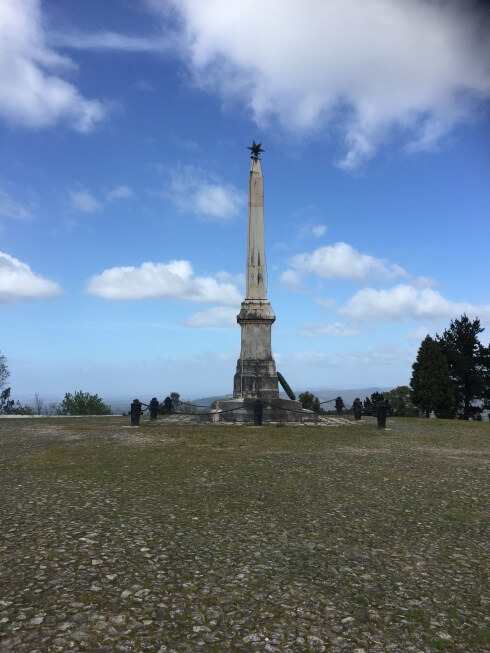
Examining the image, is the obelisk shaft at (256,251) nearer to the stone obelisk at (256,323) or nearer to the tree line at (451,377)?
the stone obelisk at (256,323)

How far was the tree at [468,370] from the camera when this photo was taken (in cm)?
4869

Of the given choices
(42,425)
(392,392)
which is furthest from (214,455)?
(392,392)

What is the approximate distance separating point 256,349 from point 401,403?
43.0 meters

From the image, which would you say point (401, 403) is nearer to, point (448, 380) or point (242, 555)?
point (448, 380)

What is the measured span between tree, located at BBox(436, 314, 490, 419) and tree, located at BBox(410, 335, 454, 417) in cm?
278

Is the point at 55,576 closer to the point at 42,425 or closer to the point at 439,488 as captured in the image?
the point at 439,488

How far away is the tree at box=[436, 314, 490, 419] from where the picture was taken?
48688 mm

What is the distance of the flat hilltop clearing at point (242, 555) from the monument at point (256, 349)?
35.2ft

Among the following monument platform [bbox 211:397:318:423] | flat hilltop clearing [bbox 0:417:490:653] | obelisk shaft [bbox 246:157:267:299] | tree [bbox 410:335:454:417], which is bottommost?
flat hilltop clearing [bbox 0:417:490:653]

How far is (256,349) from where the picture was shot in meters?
24.5

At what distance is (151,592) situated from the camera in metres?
4.96

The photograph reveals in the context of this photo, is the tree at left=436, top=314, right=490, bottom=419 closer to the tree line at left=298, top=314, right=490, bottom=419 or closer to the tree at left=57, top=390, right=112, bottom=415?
the tree line at left=298, top=314, right=490, bottom=419

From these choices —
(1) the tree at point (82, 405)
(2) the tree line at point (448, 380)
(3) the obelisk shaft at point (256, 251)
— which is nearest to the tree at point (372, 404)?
(2) the tree line at point (448, 380)

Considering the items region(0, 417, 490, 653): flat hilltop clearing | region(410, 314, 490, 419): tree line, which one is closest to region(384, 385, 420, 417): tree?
region(410, 314, 490, 419): tree line
